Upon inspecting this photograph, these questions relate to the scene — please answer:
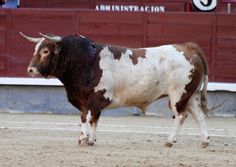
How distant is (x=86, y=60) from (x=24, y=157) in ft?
5.83

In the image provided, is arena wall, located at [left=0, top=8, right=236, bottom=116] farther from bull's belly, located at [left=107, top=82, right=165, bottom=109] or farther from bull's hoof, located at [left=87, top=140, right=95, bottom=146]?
bull's hoof, located at [left=87, top=140, right=95, bottom=146]

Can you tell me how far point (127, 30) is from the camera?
15.4 meters

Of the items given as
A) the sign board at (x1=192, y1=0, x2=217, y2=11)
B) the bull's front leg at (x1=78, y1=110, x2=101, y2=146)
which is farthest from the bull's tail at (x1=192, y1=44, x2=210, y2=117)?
the sign board at (x1=192, y1=0, x2=217, y2=11)

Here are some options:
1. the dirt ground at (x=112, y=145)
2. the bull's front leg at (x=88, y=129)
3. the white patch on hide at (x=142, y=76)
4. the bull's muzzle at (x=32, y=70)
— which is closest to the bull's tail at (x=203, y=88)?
the white patch on hide at (x=142, y=76)

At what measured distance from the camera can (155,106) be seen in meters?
15.1

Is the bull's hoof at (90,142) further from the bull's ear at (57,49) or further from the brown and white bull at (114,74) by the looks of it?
the bull's ear at (57,49)

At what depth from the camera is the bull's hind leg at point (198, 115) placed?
9.70 m

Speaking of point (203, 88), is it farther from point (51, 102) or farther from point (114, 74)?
point (51, 102)

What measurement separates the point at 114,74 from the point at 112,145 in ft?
2.49

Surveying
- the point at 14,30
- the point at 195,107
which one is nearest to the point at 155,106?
the point at 14,30

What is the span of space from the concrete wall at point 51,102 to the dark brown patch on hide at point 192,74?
5.22m

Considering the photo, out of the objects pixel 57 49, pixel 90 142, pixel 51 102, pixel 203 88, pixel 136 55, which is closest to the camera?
pixel 90 142

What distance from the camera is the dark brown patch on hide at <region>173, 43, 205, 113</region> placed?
976cm

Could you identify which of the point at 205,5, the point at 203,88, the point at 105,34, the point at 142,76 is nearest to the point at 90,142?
the point at 142,76
